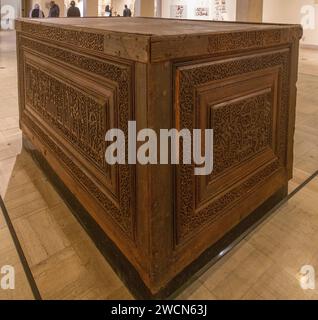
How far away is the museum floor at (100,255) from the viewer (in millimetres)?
1100

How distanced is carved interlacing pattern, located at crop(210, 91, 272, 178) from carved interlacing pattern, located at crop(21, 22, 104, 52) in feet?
1.36

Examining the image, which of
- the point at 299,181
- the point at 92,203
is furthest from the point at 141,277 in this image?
the point at 299,181

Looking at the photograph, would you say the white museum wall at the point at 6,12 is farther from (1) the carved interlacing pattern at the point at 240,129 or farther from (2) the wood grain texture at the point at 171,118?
(1) the carved interlacing pattern at the point at 240,129

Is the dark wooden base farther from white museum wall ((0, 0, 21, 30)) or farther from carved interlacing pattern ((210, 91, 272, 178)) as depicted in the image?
white museum wall ((0, 0, 21, 30))

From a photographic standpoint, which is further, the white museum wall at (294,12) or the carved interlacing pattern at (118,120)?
the white museum wall at (294,12)

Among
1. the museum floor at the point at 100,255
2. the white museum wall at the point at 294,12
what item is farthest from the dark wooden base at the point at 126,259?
the white museum wall at the point at 294,12

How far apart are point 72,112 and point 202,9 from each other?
9152mm

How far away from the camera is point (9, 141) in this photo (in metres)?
2.59

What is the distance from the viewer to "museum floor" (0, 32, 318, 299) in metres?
1.10

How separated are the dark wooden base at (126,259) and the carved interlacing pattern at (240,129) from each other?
294 mm

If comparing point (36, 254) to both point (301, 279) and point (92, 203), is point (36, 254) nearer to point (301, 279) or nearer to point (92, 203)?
point (92, 203)

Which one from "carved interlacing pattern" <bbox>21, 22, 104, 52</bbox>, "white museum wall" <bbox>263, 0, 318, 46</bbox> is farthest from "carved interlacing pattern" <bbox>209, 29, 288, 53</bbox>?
"white museum wall" <bbox>263, 0, 318, 46</bbox>

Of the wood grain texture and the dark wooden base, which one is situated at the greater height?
the wood grain texture

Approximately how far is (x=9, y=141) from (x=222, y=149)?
A: 6.44ft
